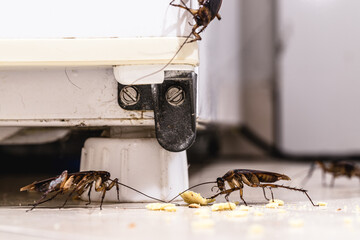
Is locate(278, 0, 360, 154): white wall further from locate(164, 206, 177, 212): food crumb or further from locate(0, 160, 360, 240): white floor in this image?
locate(164, 206, 177, 212): food crumb

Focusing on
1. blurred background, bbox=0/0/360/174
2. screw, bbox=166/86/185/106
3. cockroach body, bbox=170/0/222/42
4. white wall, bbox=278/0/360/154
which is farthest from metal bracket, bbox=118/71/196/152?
white wall, bbox=278/0/360/154

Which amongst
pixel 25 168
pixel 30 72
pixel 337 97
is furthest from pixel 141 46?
pixel 337 97

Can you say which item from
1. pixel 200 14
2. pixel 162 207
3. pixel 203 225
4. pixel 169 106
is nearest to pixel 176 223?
pixel 203 225

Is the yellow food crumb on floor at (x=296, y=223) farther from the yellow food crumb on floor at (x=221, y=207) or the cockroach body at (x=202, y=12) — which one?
the cockroach body at (x=202, y=12)

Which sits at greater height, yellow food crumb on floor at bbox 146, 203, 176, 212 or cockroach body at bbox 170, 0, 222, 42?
cockroach body at bbox 170, 0, 222, 42

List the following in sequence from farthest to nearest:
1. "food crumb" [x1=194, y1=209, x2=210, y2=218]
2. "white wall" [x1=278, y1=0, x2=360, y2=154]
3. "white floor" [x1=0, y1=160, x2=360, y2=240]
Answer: "white wall" [x1=278, y1=0, x2=360, y2=154] → "food crumb" [x1=194, y1=209, x2=210, y2=218] → "white floor" [x1=0, y1=160, x2=360, y2=240]

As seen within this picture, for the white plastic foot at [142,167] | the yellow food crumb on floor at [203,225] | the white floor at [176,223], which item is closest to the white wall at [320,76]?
the white floor at [176,223]
